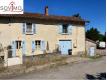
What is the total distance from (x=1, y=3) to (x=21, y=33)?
9105mm

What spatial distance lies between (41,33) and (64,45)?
351cm

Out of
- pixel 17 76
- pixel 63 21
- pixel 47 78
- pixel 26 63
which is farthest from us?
pixel 63 21

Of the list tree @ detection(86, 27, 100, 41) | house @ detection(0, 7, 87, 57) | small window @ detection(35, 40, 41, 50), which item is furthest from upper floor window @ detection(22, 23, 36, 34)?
tree @ detection(86, 27, 100, 41)

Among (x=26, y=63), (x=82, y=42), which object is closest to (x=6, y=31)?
(x=26, y=63)

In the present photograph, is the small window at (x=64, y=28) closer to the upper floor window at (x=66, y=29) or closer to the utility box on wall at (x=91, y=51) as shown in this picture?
the upper floor window at (x=66, y=29)

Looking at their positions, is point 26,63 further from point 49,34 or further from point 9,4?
point 49,34

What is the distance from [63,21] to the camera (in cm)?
2959

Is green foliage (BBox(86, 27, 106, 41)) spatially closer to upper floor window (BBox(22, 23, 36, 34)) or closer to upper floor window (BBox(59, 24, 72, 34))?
upper floor window (BBox(59, 24, 72, 34))

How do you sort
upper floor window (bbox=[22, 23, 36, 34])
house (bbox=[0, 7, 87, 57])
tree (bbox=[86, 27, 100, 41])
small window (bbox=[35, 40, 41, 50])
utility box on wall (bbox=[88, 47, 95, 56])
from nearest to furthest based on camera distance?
house (bbox=[0, 7, 87, 57]) → upper floor window (bbox=[22, 23, 36, 34]) → small window (bbox=[35, 40, 41, 50]) → utility box on wall (bbox=[88, 47, 95, 56]) → tree (bbox=[86, 27, 100, 41])

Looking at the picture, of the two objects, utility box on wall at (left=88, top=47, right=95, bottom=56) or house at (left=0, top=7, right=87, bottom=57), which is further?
utility box on wall at (left=88, top=47, right=95, bottom=56)

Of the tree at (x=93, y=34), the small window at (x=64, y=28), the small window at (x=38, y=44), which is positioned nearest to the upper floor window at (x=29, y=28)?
the small window at (x=38, y=44)

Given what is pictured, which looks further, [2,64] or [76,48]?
[76,48]

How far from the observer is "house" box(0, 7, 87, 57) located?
1000 inches

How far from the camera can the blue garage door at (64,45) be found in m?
29.4
